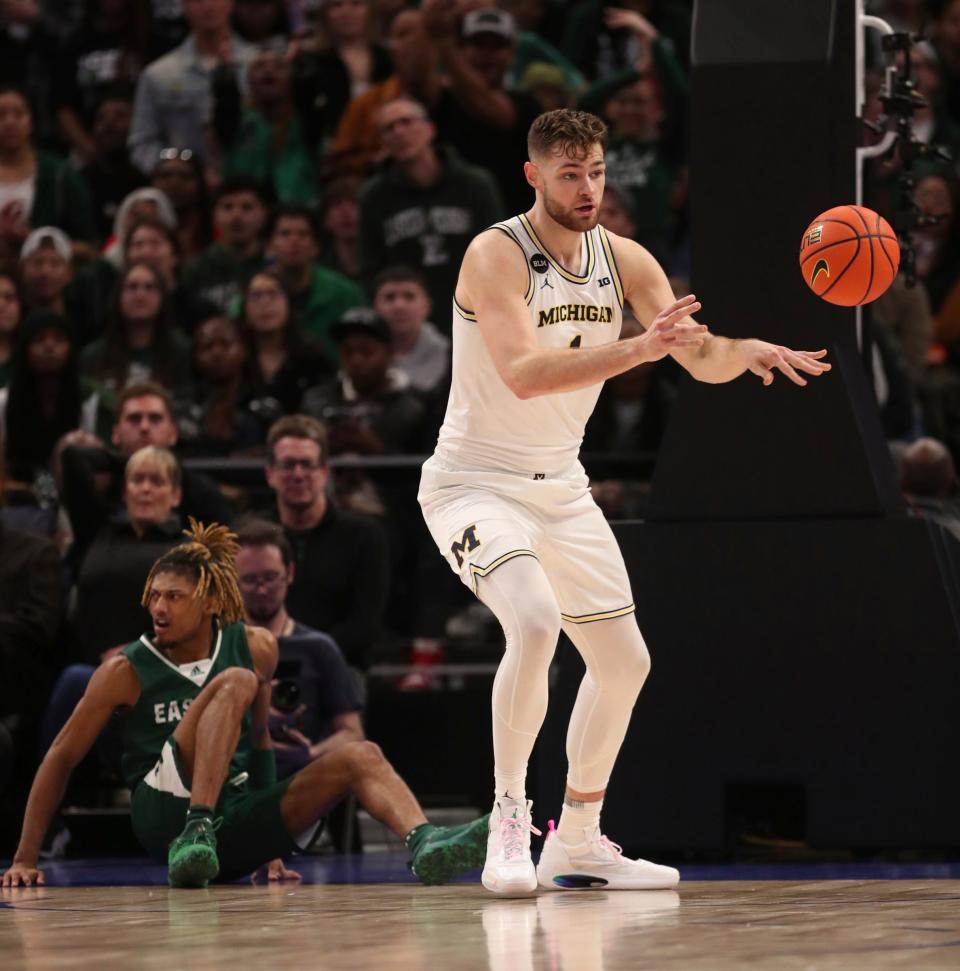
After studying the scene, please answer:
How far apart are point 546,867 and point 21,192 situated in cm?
792

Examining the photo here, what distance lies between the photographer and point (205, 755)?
253 inches

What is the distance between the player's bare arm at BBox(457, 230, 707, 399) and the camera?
205 inches

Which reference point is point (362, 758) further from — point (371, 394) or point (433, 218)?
point (433, 218)

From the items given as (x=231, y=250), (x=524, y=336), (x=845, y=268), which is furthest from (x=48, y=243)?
(x=845, y=268)

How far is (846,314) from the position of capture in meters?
7.00

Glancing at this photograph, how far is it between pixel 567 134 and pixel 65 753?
2859 millimetres

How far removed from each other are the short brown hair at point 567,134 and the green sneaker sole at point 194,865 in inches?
100

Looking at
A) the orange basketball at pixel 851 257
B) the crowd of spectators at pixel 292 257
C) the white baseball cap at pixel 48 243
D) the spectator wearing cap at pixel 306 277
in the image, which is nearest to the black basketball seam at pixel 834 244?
the orange basketball at pixel 851 257

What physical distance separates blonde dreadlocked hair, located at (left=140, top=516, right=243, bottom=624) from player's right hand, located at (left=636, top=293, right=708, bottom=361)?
7.47 ft

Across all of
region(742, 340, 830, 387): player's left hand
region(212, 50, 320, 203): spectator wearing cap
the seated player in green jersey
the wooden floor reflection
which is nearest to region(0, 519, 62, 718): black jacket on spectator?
the seated player in green jersey

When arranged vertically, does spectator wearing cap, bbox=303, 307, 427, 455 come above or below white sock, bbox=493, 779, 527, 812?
above

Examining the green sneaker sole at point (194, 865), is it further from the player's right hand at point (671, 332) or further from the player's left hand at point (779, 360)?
the player's left hand at point (779, 360)

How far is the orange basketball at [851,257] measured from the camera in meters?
5.80

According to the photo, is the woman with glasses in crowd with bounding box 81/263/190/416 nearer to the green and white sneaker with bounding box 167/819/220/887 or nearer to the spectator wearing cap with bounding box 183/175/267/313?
the spectator wearing cap with bounding box 183/175/267/313
